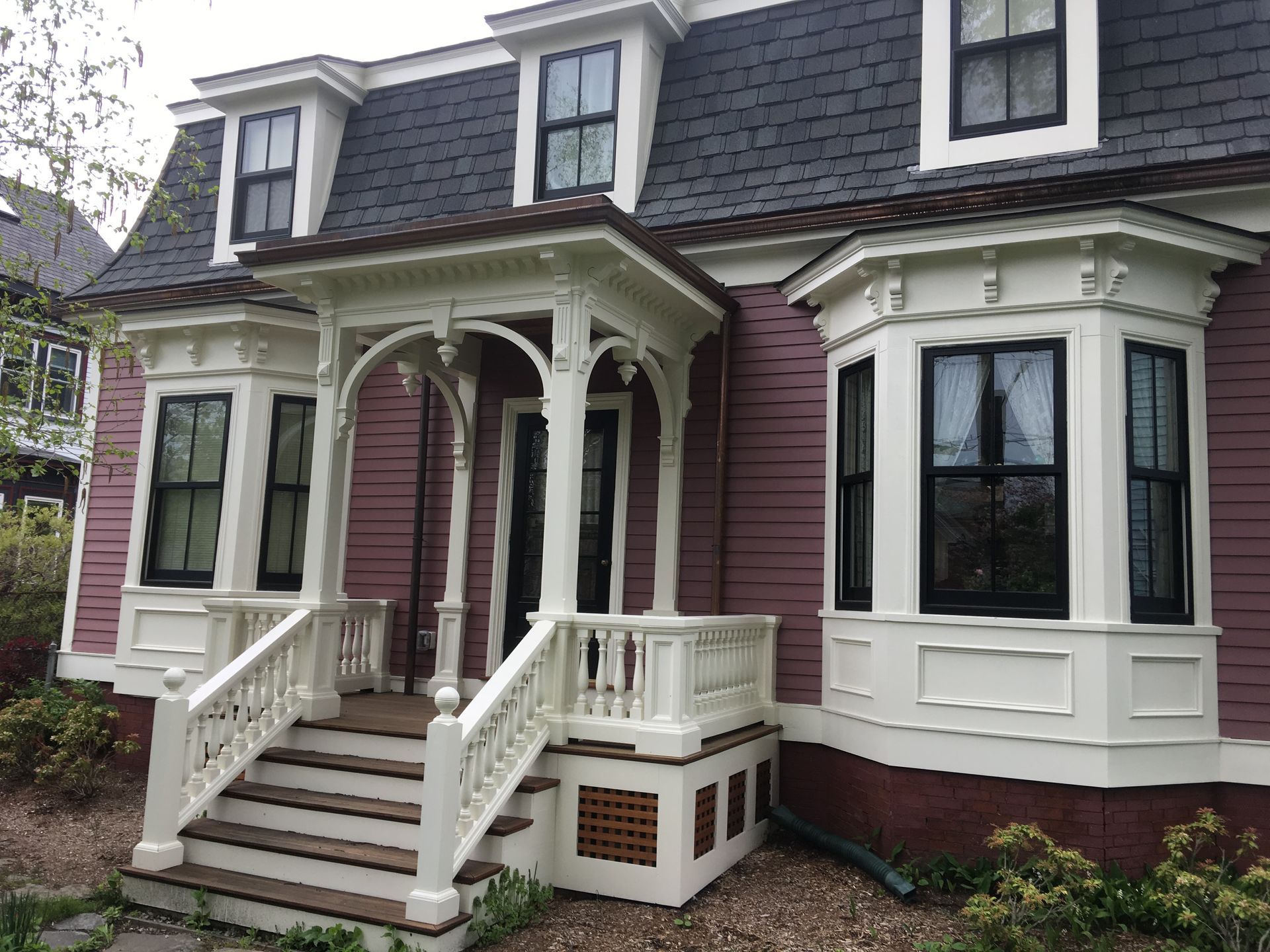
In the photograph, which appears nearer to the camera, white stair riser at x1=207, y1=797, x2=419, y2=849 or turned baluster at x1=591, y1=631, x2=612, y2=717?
white stair riser at x1=207, y1=797, x2=419, y2=849

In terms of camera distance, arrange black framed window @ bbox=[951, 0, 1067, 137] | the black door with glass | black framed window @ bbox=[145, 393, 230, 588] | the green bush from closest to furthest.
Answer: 1. black framed window @ bbox=[951, 0, 1067, 137]
2. the green bush
3. the black door with glass
4. black framed window @ bbox=[145, 393, 230, 588]

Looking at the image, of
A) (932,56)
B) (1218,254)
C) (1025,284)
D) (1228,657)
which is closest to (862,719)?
(1228,657)

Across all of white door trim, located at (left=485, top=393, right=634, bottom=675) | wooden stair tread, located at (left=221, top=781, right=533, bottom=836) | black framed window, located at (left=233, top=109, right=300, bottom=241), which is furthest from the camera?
black framed window, located at (left=233, top=109, right=300, bottom=241)

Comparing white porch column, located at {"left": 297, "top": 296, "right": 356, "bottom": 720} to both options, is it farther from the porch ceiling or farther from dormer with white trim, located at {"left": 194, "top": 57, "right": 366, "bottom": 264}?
dormer with white trim, located at {"left": 194, "top": 57, "right": 366, "bottom": 264}

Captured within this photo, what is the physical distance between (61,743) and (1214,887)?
8.18 meters

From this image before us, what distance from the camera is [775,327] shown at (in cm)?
748

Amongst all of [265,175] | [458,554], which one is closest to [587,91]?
→ [265,175]

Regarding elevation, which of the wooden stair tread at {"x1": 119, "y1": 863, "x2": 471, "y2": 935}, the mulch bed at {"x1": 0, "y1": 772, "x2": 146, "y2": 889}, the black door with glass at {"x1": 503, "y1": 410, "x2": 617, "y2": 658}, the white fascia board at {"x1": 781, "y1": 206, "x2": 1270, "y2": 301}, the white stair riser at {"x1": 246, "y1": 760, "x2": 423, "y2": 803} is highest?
the white fascia board at {"x1": 781, "y1": 206, "x2": 1270, "y2": 301}

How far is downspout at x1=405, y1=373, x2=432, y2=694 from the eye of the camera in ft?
27.1

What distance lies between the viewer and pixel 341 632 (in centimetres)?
828

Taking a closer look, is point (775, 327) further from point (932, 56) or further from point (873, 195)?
point (932, 56)

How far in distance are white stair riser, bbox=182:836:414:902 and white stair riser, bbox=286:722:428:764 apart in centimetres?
91

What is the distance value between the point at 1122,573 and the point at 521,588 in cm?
463

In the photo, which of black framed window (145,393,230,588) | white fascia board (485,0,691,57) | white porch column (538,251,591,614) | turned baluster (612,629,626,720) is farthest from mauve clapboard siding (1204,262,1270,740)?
black framed window (145,393,230,588)
